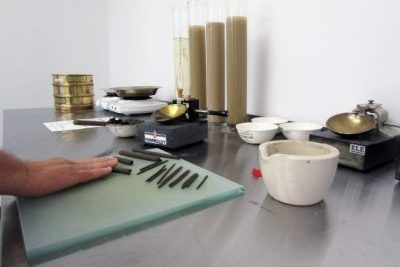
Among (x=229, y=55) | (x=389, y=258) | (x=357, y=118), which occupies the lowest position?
(x=389, y=258)

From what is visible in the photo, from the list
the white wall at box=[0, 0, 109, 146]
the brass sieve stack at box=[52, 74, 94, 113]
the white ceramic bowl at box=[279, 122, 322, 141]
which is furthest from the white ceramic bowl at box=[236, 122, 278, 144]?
the white wall at box=[0, 0, 109, 146]

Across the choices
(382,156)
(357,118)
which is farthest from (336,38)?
(382,156)

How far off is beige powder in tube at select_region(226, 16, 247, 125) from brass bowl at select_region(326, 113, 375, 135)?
365mm

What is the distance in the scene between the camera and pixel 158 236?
0.41 m

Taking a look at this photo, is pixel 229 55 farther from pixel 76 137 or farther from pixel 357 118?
pixel 76 137

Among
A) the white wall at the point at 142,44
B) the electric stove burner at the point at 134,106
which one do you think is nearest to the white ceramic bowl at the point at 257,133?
the electric stove burner at the point at 134,106

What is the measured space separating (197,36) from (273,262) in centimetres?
97

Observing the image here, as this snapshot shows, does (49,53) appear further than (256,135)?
Yes

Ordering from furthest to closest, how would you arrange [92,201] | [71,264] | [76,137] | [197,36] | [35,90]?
1. [35,90]
2. [197,36]
3. [76,137]
4. [92,201]
5. [71,264]

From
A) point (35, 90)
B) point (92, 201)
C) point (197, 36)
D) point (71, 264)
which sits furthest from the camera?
point (35, 90)

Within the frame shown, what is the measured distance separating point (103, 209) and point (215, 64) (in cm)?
77

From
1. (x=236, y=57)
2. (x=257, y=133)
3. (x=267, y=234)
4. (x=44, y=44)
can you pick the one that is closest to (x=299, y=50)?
(x=236, y=57)

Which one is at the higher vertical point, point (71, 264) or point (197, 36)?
point (197, 36)

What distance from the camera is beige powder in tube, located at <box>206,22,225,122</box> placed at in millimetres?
1088
